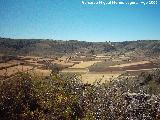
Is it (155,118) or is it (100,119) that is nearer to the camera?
(100,119)

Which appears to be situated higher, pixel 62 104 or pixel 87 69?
pixel 62 104

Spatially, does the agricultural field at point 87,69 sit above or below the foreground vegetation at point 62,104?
below

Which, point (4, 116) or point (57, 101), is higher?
point (57, 101)

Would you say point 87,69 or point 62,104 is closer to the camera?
point 62,104

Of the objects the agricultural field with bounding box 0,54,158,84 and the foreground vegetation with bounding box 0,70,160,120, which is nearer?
the foreground vegetation with bounding box 0,70,160,120

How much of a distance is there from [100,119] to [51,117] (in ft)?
9.24

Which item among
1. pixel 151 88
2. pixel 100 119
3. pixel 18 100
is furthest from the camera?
pixel 151 88

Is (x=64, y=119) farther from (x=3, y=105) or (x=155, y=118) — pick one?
(x=155, y=118)

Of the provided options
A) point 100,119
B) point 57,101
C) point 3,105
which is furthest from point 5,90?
point 100,119

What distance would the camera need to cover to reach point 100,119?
16.4 metres

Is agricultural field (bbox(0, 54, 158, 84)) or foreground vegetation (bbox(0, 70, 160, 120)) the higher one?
foreground vegetation (bbox(0, 70, 160, 120))

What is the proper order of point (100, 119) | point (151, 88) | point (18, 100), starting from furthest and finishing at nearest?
point (151, 88) → point (18, 100) → point (100, 119)

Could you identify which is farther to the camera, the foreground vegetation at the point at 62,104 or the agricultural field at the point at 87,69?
the agricultural field at the point at 87,69

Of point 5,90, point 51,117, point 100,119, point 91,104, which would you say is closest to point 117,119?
point 100,119
